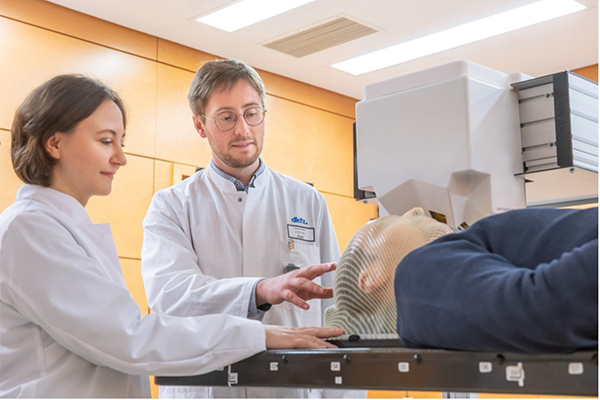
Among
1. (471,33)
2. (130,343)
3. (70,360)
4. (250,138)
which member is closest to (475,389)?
(130,343)

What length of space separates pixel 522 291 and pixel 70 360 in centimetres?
90

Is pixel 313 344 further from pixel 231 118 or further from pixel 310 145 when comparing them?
pixel 310 145

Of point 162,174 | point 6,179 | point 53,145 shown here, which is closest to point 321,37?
point 162,174

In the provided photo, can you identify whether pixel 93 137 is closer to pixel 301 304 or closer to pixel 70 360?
pixel 70 360

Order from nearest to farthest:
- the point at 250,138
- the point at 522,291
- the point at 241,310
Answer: the point at 522,291
the point at 241,310
the point at 250,138

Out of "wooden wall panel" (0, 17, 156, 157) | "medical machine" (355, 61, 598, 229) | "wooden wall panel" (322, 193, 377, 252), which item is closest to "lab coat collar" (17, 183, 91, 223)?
"medical machine" (355, 61, 598, 229)

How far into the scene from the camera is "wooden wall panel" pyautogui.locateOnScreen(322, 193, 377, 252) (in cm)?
602

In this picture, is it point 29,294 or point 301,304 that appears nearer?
point 29,294

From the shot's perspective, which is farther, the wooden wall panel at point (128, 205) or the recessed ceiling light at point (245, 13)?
the wooden wall panel at point (128, 205)

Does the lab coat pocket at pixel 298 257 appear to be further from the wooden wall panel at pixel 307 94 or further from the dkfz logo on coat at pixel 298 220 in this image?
the wooden wall panel at pixel 307 94

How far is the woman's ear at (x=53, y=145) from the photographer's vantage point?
155cm

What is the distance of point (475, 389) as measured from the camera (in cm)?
101

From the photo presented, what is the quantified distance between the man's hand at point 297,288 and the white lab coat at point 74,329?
0.76 feet

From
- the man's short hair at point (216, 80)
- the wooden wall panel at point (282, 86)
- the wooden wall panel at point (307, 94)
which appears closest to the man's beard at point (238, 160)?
the man's short hair at point (216, 80)
